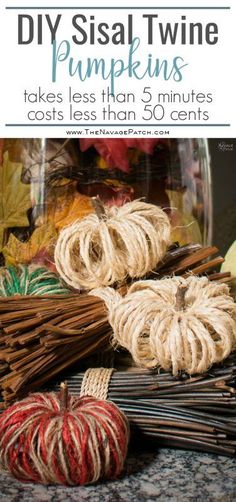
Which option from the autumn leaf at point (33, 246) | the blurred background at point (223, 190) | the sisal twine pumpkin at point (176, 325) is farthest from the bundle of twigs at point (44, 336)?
the blurred background at point (223, 190)

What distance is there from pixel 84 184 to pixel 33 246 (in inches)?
5.3

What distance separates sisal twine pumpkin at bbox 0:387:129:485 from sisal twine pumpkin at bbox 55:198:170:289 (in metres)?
0.22

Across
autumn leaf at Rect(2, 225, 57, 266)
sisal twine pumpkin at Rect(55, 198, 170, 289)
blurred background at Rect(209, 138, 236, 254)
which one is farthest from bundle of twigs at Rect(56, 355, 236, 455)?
blurred background at Rect(209, 138, 236, 254)

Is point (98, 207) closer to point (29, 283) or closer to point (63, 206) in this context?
point (29, 283)

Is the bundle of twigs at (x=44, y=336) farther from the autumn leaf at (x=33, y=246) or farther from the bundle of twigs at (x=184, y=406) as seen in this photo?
the autumn leaf at (x=33, y=246)

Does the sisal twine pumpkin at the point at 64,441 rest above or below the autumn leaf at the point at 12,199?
below

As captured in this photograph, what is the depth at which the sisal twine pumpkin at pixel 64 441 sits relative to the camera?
2.96ft

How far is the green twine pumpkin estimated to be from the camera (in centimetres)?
117

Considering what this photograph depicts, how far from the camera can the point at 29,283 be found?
3.85 feet

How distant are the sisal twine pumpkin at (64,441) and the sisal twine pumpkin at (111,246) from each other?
0.22 m

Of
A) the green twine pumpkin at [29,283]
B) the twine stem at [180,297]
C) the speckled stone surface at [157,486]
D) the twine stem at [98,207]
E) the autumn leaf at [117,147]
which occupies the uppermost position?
the autumn leaf at [117,147]

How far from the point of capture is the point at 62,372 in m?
1.08

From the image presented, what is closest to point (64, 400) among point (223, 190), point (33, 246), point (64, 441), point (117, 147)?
point (64, 441)

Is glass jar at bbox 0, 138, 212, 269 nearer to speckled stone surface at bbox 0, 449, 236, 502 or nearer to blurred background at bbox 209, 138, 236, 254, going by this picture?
blurred background at bbox 209, 138, 236, 254
